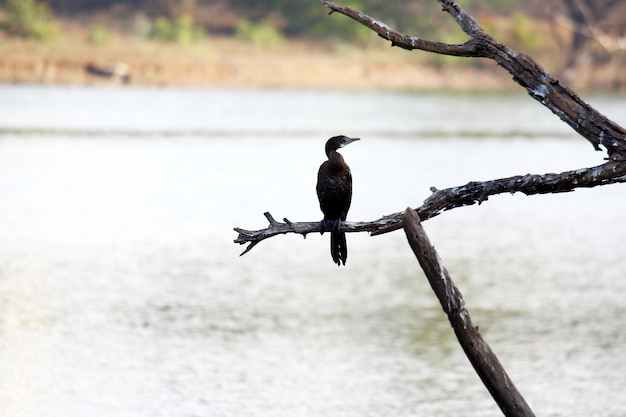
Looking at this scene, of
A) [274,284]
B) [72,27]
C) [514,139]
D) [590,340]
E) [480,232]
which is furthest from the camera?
[72,27]

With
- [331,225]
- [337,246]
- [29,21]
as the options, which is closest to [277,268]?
[337,246]

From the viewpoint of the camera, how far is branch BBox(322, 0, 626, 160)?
5418mm

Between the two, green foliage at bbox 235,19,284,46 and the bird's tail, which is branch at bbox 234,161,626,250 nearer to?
the bird's tail

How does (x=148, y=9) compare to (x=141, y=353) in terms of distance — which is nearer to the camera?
(x=141, y=353)

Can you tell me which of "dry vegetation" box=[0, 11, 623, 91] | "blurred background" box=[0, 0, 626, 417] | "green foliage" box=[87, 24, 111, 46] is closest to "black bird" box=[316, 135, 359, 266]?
"blurred background" box=[0, 0, 626, 417]

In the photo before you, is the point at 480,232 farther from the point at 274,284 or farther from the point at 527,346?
the point at 527,346

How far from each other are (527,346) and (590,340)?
549 millimetres

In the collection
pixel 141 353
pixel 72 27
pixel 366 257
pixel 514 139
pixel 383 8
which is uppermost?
pixel 383 8

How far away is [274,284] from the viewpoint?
12516 mm

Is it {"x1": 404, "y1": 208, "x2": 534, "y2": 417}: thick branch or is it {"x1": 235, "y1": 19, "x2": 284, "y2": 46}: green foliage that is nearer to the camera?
{"x1": 404, "y1": 208, "x2": 534, "y2": 417}: thick branch

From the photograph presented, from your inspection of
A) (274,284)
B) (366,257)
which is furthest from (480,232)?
(274,284)

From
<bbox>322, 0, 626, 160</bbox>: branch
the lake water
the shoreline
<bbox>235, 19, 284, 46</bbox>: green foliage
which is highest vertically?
<bbox>235, 19, 284, 46</bbox>: green foliage

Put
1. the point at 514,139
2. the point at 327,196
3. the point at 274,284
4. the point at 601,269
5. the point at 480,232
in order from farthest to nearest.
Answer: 1. the point at 514,139
2. the point at 480,232
3. the point at 601,269
4. the point at 274,284
5. the point at 327,196

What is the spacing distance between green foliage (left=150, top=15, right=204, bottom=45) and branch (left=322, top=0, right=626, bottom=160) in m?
43.6
